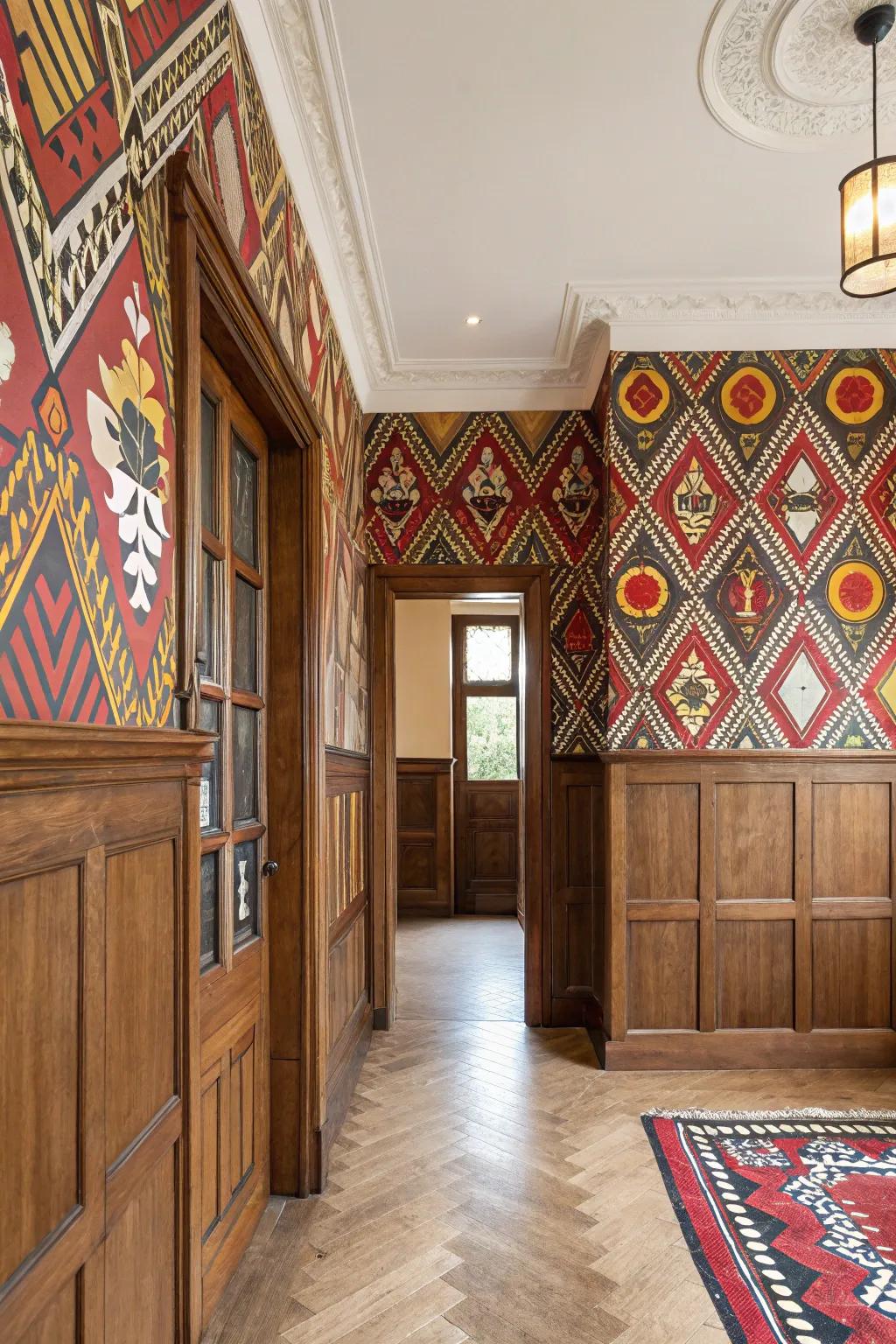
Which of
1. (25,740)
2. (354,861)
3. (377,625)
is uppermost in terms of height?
(377,625)

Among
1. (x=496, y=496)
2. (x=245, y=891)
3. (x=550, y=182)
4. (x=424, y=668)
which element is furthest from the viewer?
(x=424, y=668)

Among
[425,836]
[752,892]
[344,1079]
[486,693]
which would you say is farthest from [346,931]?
[486,693]

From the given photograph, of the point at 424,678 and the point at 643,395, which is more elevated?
the point at 643,395

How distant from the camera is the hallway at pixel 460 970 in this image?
4523mm

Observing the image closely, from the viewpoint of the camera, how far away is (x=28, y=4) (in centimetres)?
96

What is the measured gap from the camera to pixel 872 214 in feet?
7.26

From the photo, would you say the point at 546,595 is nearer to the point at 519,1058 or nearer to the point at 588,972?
the point at 588,972

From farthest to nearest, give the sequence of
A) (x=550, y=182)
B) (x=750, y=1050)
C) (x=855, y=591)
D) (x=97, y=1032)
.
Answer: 1. (x=855, y=591)
2. (x=750, y=1050)
3. (x=550, y=182)
4. (x=97, y=1032)

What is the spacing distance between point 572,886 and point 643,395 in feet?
7.60

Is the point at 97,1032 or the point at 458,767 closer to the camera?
the point at 97,1032

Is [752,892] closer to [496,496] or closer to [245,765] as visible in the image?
[496,496]

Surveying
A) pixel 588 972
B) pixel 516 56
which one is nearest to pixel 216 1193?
pixel 588 972

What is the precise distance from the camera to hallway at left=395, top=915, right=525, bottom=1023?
4.52m

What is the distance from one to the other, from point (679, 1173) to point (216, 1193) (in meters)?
1.45
